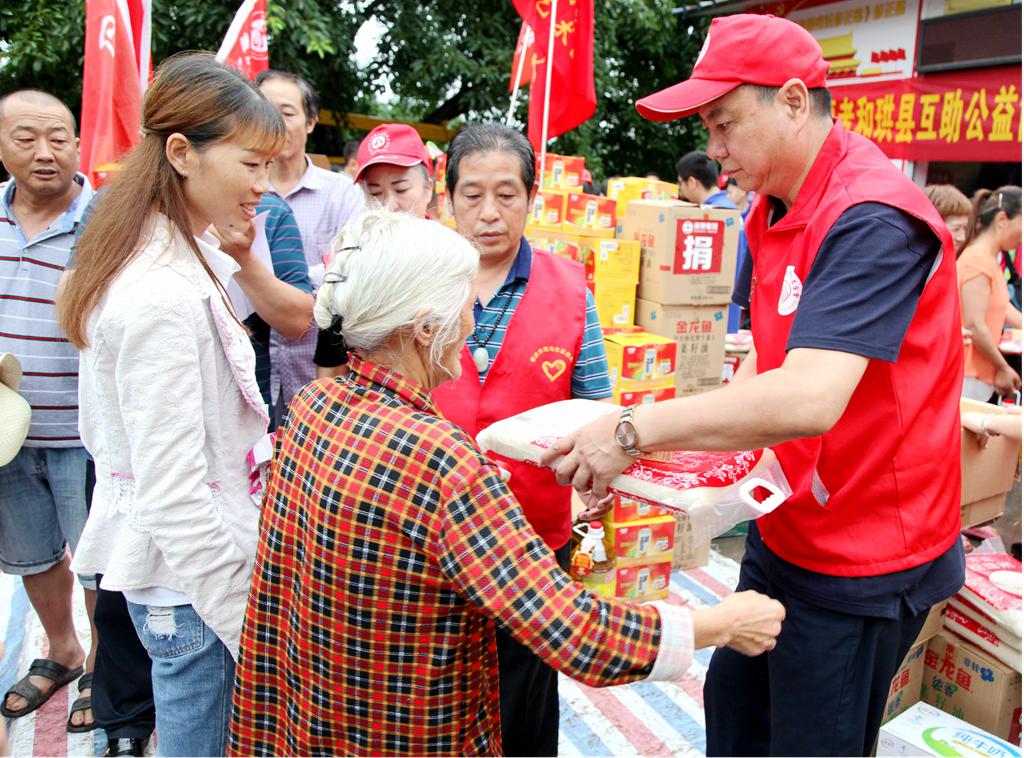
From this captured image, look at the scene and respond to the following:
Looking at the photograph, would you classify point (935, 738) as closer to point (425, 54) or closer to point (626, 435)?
point (626, 435)

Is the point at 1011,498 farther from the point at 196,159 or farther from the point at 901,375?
the point at 196,159

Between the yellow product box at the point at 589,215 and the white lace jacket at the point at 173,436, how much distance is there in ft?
9.73

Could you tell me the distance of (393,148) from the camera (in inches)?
135

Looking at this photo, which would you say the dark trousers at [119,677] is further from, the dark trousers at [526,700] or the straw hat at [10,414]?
the dark trousers at [526,700]

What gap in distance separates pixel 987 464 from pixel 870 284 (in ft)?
6.05

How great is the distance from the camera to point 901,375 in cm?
147

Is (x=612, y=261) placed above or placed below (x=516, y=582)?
above

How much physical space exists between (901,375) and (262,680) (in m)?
1.26

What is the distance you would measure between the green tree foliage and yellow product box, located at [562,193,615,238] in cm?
482

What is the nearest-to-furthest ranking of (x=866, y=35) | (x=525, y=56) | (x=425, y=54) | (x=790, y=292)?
(x=790, y=292)
(x=525, y=56)
(x=425, y=54)
(x=866, y=35)

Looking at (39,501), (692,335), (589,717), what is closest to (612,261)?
(692,335)

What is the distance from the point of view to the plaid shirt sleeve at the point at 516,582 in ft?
3.62

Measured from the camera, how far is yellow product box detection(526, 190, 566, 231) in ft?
14.3

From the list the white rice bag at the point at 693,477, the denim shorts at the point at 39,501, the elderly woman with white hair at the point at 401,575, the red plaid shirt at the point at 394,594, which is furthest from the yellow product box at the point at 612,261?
the red plaid shirt at the point at 394,594
